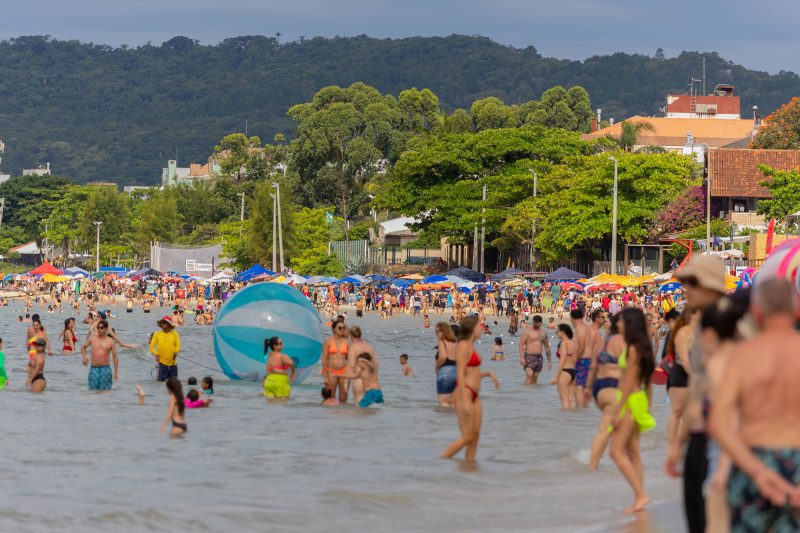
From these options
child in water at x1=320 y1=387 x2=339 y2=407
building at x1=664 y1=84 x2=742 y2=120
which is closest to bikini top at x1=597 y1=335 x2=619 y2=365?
child in water at x1=320 y1=387 x2=339 y2=407

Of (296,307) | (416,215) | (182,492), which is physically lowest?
(182,492)

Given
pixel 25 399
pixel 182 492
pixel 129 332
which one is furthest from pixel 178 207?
pixel 182 492

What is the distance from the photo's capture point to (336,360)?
18766 millimetres

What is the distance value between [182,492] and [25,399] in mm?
9826

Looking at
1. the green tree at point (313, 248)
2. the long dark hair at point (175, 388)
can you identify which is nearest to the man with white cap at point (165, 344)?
the long dark hair at point (175, 388)

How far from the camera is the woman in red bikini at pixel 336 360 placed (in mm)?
18562

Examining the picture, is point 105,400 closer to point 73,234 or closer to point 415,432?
point 415,432

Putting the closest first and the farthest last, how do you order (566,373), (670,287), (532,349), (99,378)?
(566,373), (99,378), (532,349), (670,287)

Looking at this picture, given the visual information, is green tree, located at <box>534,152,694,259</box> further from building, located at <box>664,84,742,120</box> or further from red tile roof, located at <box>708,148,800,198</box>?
building, located at <box>664,84,742,120</box>

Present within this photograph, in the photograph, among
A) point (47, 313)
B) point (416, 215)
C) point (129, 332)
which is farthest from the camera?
point (416, 215)

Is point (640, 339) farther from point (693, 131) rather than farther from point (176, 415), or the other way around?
point (693, 131)

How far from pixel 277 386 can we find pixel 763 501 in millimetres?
14795

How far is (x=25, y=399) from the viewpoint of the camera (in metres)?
20.6

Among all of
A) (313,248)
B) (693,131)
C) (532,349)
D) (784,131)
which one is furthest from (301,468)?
(693,131)
